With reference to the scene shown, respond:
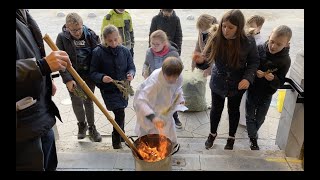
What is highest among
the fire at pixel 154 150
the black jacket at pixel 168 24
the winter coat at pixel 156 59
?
the black jacket at pixel 168 24

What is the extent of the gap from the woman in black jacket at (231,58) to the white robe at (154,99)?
0.46 meters

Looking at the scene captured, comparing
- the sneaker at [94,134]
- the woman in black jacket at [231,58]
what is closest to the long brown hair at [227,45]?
the woman in black jacket at [231,58]

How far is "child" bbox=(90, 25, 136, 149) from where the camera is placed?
12.2 feet

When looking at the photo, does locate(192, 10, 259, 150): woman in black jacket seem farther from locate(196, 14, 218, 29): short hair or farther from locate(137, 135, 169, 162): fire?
locate(196, 14, 218, 29): short hair

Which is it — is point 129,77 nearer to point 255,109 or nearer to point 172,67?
point 172,67

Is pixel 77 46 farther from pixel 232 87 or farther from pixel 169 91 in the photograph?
pixel 232 87

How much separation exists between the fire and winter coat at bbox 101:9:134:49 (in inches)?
111

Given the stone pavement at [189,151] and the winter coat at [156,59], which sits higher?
the winter coat at [156,59]

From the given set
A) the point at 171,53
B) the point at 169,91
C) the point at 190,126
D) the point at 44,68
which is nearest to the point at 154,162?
the point at 169,91

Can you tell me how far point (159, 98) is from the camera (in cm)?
355

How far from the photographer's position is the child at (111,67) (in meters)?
3.72

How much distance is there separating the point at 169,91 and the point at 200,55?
56cm

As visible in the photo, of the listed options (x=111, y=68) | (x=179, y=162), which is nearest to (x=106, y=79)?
(x=111, y=68)

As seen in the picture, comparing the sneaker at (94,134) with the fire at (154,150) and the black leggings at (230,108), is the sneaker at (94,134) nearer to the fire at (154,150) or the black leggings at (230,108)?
the fire at (154,150)
